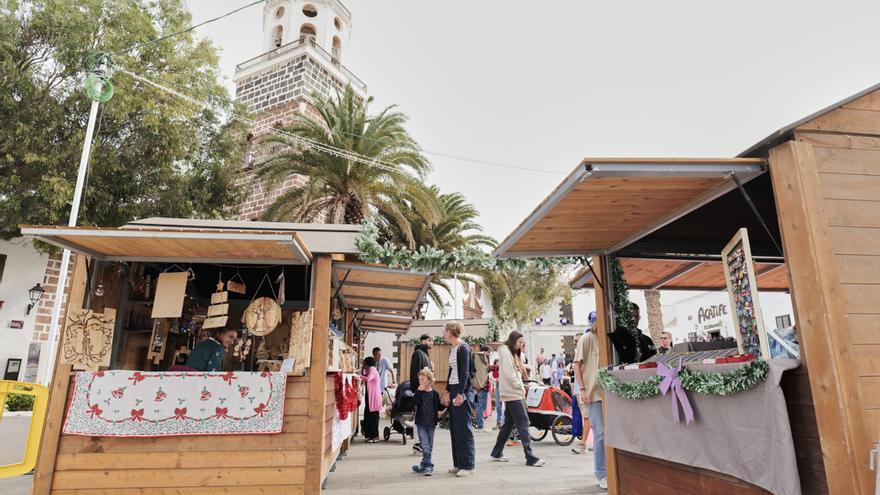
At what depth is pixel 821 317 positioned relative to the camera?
9.43 ft

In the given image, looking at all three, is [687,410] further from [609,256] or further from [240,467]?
[240,467]

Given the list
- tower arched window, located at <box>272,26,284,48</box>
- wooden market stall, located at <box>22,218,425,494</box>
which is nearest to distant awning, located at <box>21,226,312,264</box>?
wooden market stall, located at <box>22,218,425,494</box>

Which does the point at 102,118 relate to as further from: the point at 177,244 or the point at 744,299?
the point at 744,299

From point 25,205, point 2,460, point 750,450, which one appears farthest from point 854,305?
point 25,205

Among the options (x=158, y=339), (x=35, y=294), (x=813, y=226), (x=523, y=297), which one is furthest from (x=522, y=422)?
(x=523, y=297)

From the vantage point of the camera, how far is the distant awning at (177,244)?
15.5 feet

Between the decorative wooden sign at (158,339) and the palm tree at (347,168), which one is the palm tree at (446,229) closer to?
the palm tree at (347,168)

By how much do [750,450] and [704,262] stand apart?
10.1 feet

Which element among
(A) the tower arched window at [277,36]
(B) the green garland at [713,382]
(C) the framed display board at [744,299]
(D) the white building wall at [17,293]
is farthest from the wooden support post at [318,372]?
(A) the tower arched window at [277,36]

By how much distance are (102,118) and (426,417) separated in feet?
45.8

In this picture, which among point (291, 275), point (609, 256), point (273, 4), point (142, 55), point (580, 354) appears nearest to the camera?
point (609, 256)

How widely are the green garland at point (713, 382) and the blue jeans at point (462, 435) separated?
2.54 metres

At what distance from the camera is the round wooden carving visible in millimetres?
6035

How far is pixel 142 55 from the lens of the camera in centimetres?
1558
